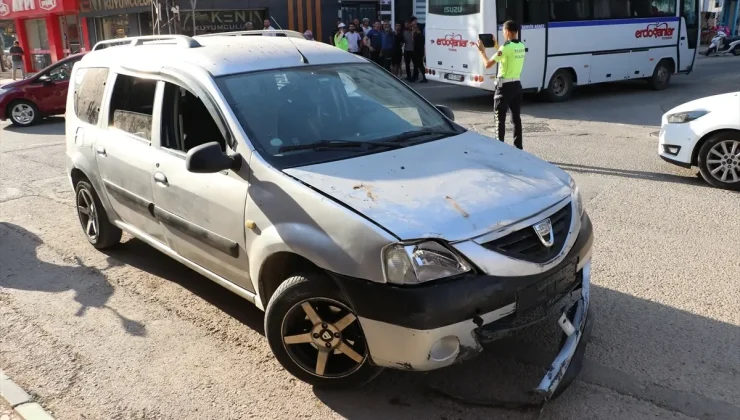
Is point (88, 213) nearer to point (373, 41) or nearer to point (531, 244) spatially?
point (531, 244)

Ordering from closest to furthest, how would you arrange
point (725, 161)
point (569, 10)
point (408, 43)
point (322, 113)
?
point (322, 113) → point (725, 161) → point (569, 10) → point (408, 43)

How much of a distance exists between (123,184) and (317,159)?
1.98m

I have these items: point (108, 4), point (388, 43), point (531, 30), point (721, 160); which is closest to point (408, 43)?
point (388, 43)

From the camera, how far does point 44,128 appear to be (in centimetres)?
1403

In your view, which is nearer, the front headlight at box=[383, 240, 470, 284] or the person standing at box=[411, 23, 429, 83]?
the front headlight at box=[383, 240, 470, 284]

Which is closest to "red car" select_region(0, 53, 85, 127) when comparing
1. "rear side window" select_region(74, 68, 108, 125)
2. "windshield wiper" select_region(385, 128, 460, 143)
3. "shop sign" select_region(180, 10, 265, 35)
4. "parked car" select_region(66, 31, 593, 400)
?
"shop sign" select_region(180, 10, 265, 35)

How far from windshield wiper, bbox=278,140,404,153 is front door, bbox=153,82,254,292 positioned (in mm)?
324

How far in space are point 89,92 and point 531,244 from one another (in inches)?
162

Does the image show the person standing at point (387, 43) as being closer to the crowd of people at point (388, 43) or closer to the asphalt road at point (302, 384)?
the crowd of people at point (388, 43)

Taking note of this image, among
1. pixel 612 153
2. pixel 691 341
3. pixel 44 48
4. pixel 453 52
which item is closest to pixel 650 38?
pixel 453 52

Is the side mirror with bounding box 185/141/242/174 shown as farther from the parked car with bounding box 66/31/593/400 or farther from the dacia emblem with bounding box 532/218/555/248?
the dacia emblem with bounding box 532/218/555/248

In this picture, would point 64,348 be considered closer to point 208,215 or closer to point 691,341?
point 208,215

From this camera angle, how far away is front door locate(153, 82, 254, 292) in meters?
3.80

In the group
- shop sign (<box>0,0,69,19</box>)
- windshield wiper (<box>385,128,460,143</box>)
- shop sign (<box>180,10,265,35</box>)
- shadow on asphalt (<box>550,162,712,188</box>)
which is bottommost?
shadow on asphalt (<box>550,162,712,188</box>)
